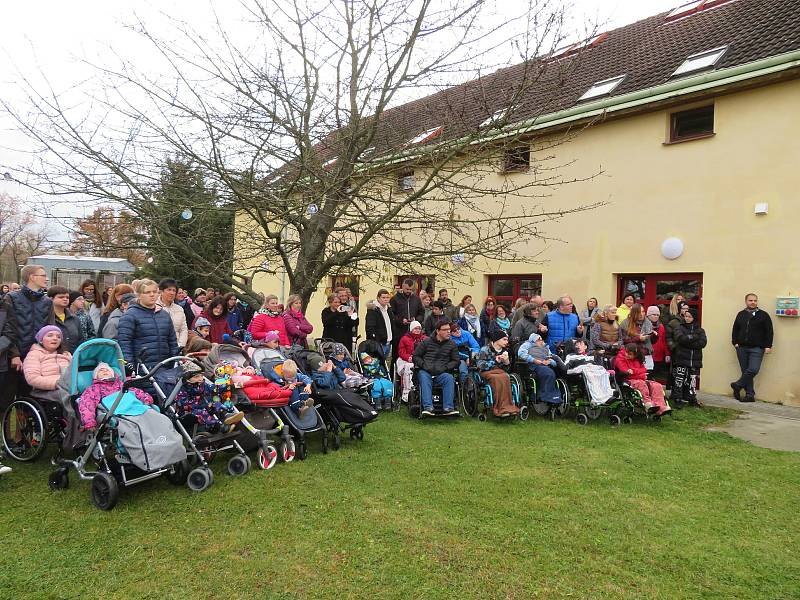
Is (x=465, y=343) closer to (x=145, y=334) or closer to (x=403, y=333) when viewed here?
(x=403, y=333)

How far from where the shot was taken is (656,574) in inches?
142

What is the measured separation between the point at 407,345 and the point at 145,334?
4.40 m

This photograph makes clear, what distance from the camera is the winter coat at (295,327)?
7.88 meters

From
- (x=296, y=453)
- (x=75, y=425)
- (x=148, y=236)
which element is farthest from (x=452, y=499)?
(x=148, y=236)

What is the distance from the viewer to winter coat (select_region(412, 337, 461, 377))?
8.12 meters

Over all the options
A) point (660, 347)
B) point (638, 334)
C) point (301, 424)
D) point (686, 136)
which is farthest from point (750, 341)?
point (301, 424)

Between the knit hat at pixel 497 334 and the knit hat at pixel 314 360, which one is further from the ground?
the knit hat at pixel 497 334

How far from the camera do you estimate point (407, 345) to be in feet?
29.7

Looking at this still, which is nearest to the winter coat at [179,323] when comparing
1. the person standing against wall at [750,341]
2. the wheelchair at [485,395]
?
the wheelchair at [485,395]

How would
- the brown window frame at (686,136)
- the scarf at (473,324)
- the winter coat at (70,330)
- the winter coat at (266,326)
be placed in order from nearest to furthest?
the winter coat at (70,330) → the winter coat at (266,326) → the scarf at (473,324) → the brown window frame at (686,136)

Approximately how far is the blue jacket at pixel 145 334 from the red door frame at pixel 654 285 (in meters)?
8.65

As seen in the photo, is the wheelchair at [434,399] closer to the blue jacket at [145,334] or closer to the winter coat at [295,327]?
the winter coat at [295,327]

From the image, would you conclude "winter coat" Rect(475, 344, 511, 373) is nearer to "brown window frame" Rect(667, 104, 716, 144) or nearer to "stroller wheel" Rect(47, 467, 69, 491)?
"stroller wheel" Rect(47, 467, 69, 491)

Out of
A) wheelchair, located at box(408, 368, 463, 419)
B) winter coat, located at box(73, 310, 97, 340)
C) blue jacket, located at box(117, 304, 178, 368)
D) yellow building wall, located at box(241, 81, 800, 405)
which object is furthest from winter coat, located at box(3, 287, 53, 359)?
yellow building wall, located at box(241, 81, 800, 405)
